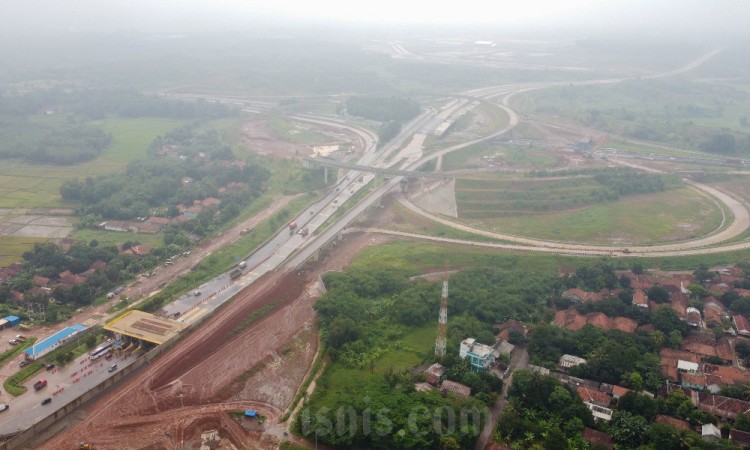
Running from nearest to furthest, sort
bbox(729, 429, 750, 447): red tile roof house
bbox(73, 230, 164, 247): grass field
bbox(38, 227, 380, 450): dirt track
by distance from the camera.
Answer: bbox(729, 429, 750, 447): red tile roof house → bbox(38, 227, 380, 450): dirt track → bbox(73, 230, 164, 247): grass field

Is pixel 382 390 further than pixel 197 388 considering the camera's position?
No

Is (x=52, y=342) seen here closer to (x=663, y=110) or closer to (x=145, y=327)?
(x=145, y=327)

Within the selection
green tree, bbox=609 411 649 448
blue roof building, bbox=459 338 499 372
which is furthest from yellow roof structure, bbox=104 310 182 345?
green tree, bbox=609 411 649 448

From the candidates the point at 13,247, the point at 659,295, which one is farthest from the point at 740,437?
the point at 13,247

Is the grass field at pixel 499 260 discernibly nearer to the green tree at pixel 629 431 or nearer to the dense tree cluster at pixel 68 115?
the green tree at pixel 629 431

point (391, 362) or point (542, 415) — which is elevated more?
point (542, 415)

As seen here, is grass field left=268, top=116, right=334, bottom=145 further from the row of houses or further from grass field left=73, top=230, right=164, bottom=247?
the row of houses
